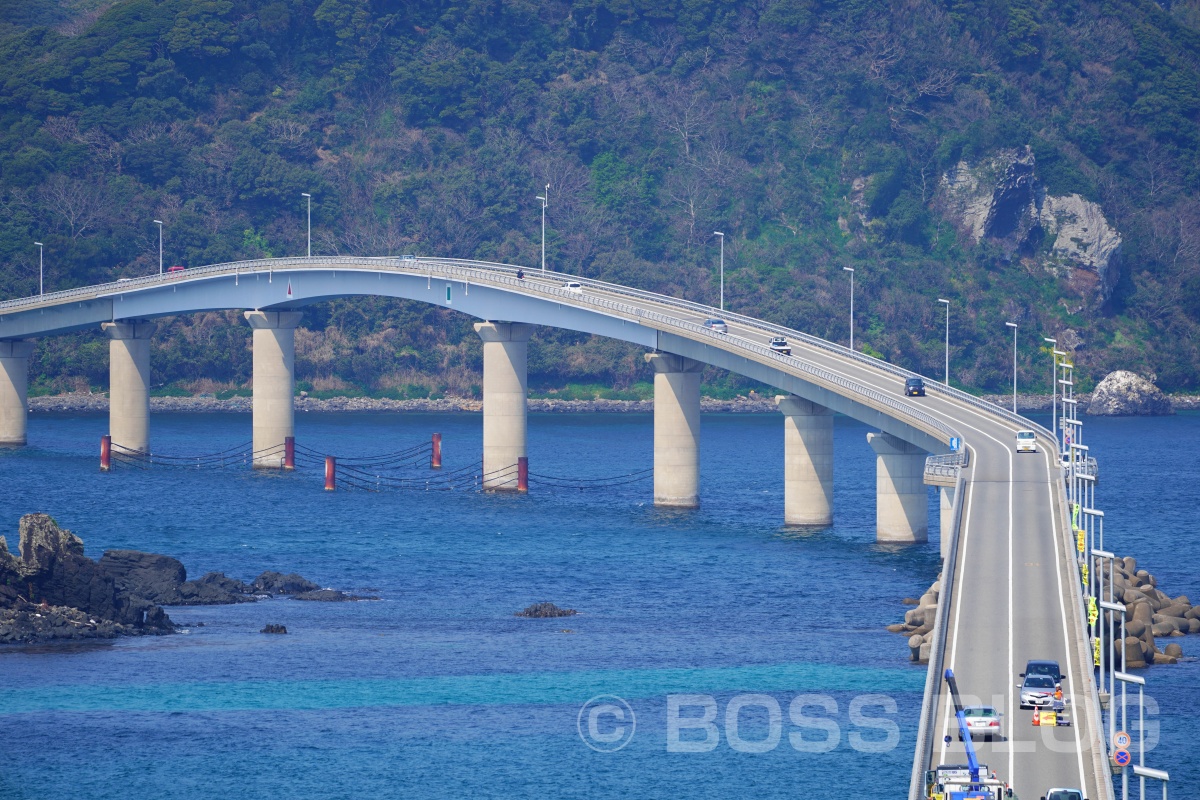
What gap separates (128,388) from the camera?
153m

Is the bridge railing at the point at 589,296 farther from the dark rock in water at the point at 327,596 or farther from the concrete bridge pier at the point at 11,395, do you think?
the dark rock in water at the point at 327,596

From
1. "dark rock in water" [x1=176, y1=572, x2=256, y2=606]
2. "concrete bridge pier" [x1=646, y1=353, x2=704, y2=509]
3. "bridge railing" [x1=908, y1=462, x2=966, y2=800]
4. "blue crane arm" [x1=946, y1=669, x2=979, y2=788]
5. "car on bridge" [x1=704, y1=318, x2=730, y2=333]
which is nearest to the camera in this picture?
"blue crane arm" [x1=946, y1=669, x2=979, y2=788]

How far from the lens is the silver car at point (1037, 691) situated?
50219mm

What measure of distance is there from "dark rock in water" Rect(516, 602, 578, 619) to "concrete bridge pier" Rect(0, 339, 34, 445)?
304ft

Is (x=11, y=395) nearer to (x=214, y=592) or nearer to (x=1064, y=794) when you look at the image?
(x=214, y=592)

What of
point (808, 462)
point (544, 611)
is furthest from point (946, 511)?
point (544, 611)

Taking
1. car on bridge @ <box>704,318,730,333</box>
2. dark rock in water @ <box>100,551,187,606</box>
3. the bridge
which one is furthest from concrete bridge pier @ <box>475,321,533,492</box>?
dark rock in water @ <box>100,551,187,606</box>

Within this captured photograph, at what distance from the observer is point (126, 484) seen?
135m

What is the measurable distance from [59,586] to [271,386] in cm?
7025

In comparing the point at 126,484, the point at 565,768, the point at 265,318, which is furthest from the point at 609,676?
the point at 265,318

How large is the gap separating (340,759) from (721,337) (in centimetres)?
5895

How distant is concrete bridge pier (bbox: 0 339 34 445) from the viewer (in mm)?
161375

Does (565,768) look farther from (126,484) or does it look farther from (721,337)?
(126,484)

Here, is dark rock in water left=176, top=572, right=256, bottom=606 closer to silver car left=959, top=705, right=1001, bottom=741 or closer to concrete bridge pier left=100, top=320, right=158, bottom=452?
silver car left=959, top=705, right=1001, bottom=741
